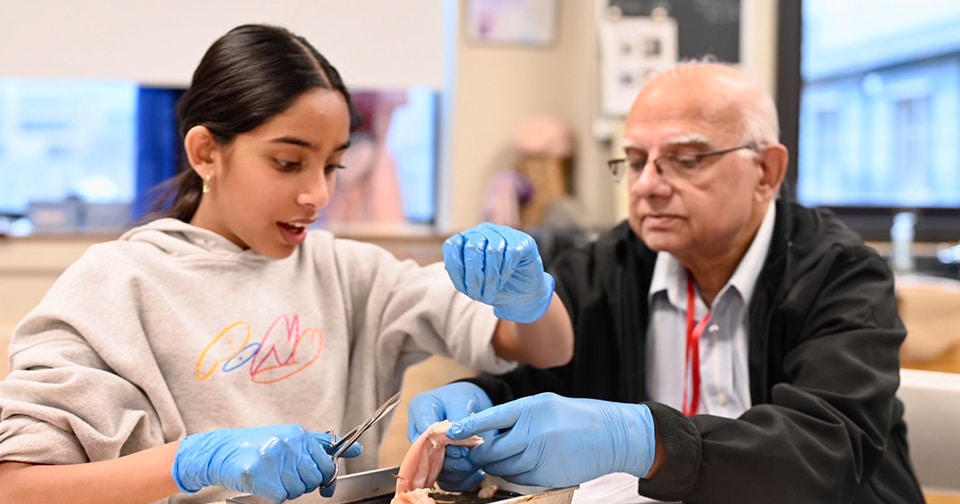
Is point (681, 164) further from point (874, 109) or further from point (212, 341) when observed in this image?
point (874, 109)

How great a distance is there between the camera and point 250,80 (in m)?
1.36

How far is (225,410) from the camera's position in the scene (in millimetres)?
1349

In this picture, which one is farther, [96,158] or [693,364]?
[96,158]

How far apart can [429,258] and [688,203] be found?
1.94 metres

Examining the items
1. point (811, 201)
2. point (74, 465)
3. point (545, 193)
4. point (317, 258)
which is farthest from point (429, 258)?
point (74, 465)

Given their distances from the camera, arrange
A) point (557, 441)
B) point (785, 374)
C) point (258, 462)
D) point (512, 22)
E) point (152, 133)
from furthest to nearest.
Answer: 1. point (512, 22)
2. point (152, 133)
3. point (785, 374)
4. point (557, 441)
5. point (258, 462)

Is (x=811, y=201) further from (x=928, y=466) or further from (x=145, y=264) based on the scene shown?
(x=145, y=264)

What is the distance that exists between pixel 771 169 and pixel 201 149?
3.23ft

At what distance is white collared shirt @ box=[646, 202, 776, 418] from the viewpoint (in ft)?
5.54

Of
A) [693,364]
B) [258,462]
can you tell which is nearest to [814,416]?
[693,364]

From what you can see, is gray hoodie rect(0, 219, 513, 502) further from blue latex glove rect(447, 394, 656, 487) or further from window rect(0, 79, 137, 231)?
window rect(0, 79, 137, 231)

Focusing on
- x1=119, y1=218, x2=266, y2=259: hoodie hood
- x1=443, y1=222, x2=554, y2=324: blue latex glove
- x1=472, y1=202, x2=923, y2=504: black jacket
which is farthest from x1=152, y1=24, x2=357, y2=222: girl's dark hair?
x1=472, y1=202, x2=923, y2=504: black jacket

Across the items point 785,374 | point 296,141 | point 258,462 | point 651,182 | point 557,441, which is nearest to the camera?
point 258,462

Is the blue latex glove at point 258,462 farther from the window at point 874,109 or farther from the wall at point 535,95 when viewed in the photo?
the window at point 874,109
